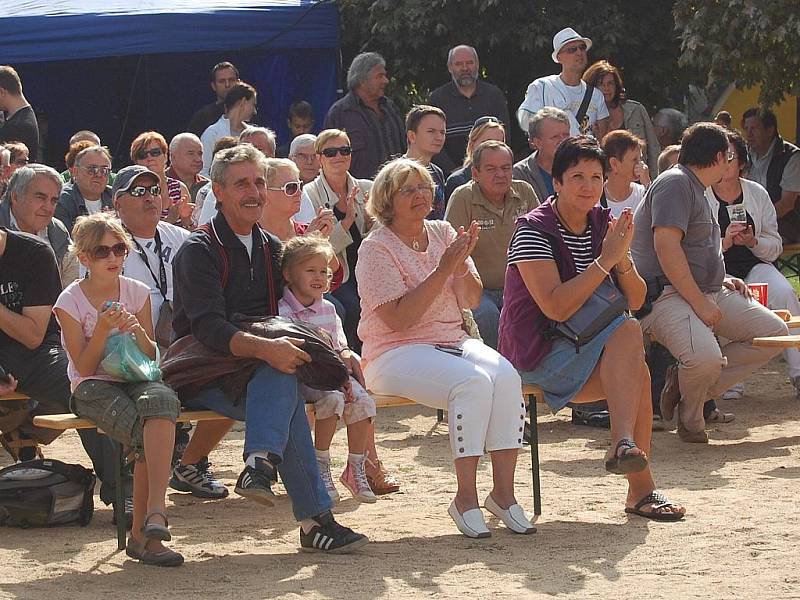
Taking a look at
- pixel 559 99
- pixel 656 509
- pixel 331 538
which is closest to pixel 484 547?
pixel 331 538

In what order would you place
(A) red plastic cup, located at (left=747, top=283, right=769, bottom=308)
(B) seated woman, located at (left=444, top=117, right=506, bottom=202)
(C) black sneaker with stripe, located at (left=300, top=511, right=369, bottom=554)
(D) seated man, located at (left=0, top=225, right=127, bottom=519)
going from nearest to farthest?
1. (C) black sneaker with stripe, located at (left=300, top=511, right=369, bottom=554)
2. (D) seated man, located at (left=0, top=225, right=127, bottom=519)
3. (A) red plastic cup, located at (left=747, top=283, right=769, bottom=308)
4. (B) seated woman, located at (left=444, top=117, right=506, bottom=202)

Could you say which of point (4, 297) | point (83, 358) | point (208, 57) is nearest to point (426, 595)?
point (83, 358)

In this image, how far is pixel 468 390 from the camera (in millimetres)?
5746

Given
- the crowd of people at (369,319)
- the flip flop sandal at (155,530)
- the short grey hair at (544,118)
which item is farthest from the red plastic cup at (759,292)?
the flip flop sandal at (155,530)

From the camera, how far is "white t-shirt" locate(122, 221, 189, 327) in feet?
23.5

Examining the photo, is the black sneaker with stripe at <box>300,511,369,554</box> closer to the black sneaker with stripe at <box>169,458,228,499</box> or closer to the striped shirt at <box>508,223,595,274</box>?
the black sneaker with stripe at <box>169,458,228,499</box>

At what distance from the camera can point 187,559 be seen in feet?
18.1

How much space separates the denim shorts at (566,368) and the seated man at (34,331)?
6.47ft

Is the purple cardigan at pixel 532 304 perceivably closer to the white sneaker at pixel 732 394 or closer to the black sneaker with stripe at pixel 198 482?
the black sneaker with stripe at pixel 198 482

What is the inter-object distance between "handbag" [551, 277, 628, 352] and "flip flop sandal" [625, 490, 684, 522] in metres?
0.68

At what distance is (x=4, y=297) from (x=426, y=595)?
2.65m

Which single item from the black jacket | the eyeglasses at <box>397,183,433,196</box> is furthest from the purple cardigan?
the black jacket

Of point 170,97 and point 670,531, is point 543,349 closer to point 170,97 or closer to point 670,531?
point 670,531

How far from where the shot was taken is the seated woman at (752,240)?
876cm
